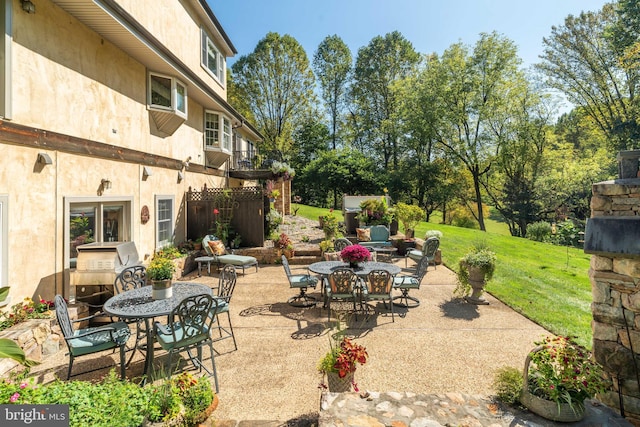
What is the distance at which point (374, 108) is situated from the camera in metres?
33.4

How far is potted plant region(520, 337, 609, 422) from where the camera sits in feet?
10.2

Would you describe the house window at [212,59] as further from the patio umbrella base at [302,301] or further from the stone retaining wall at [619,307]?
the stone retaining wall at [619,307]

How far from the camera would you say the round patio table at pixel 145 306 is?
422 cm

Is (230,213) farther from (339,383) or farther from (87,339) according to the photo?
(339,383)

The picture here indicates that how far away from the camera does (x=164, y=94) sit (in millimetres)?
9953

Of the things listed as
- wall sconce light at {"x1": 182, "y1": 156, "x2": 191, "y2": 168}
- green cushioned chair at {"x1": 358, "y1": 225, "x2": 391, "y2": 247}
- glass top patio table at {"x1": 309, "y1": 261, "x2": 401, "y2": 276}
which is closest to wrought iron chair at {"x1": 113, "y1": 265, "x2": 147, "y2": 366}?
glass top patio table at {"x1": 309, "y1": 261, "x2": 401, "y2": 276}

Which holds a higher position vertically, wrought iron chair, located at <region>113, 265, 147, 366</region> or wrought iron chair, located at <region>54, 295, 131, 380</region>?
wrought iron chair, located at <region>113, 265, 147, 366</region>

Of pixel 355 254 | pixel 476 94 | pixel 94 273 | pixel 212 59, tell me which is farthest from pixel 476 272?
pixel 476 94

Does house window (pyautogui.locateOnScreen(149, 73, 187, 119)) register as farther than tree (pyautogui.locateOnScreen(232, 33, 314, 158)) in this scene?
No

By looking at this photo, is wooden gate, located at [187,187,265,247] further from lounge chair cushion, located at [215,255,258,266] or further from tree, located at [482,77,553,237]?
tree, located at [482,77,553,237]

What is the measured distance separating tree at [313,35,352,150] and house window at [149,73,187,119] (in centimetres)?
2608

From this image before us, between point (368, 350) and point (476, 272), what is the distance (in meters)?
3.85

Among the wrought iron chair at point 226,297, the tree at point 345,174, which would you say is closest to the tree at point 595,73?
the tree at point 345,174

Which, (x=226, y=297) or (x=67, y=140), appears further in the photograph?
(x=67, y=140)
